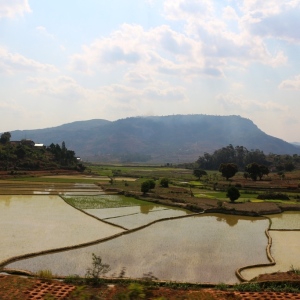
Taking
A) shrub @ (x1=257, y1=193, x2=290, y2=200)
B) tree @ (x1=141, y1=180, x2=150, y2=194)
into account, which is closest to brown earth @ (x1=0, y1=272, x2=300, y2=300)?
tree @ (x1=141, y1=180, x2=150, y2=194)

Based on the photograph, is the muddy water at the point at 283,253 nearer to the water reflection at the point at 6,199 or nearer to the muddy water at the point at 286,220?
the muddy water at the point at 286,220

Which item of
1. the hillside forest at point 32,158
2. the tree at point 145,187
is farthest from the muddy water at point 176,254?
the hillside forest at point 32,158

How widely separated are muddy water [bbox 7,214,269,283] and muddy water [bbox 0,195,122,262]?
A: 1475mm

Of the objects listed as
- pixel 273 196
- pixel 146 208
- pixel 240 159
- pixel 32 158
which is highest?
pixel 240 159

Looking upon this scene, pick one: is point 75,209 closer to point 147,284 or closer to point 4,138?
point 147,284

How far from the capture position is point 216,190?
48344mm

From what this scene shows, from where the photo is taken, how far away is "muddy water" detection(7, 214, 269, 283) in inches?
620

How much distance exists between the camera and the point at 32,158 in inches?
2795

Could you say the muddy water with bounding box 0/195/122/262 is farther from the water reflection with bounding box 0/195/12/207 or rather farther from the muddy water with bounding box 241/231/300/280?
the muddy water with bounding box 241/231/300/280

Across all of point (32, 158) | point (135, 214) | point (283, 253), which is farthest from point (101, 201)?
point (32, 158)

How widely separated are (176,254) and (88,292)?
6.40m

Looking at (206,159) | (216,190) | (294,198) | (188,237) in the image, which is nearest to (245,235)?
(188,237)

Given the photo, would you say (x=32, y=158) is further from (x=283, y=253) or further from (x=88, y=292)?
(x=88, y=292)

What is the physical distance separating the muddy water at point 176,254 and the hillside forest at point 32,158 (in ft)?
155
